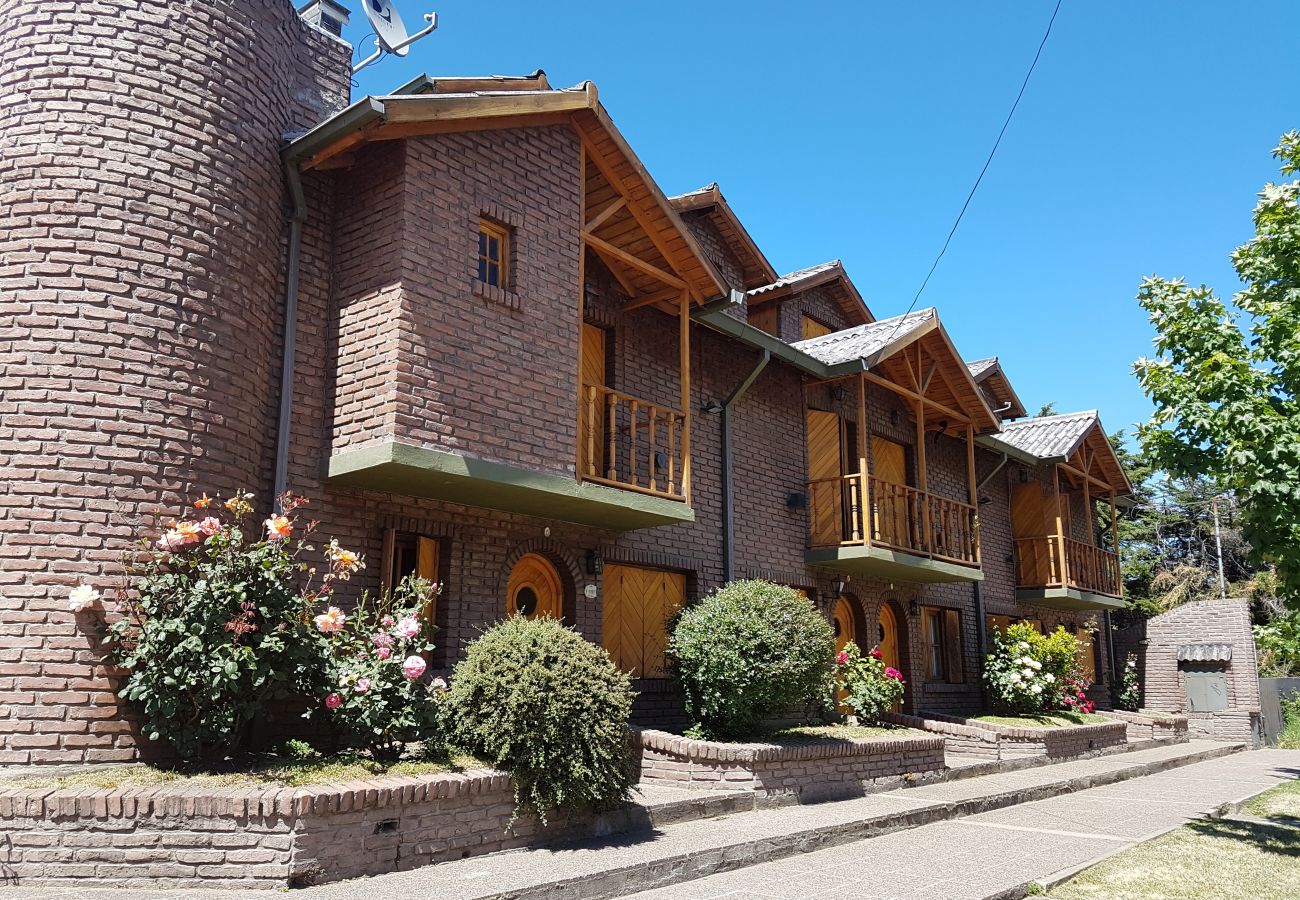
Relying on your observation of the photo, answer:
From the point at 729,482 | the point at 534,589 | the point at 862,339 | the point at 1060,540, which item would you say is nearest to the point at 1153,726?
the point at 1060,540

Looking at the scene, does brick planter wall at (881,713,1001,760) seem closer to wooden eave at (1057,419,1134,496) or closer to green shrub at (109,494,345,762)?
wooden eave at (1057,419,1134,496)

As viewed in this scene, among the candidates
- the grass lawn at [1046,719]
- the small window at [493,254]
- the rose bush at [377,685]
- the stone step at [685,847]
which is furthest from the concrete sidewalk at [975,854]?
the small window at [493,254]

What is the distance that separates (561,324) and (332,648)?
410 centimetres

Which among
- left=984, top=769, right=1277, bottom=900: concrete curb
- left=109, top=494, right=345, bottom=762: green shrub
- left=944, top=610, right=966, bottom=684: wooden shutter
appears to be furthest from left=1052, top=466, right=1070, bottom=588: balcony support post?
left=109, top=494, right=345, bottom=762: green shrub

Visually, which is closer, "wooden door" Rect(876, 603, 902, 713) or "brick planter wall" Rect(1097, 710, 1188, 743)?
"wooden door" Rect(876, 603, 902, 713)

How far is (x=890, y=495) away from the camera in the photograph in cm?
1634

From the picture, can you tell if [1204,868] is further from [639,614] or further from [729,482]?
[729,482]

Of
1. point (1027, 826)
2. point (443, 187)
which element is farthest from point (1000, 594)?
point (443, 187)

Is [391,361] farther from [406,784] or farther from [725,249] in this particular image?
[725,249]

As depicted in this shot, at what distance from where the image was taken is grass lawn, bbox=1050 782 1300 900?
749 cm

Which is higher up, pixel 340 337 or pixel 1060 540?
pixel 340 337

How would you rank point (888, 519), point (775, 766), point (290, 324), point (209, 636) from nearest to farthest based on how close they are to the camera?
point (209, 636) → point (290, 324) → point (775, 766) → point (888, 519)

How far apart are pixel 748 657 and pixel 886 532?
18.9ft

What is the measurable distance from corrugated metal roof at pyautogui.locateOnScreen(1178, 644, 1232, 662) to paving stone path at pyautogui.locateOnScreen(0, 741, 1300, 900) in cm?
1309
